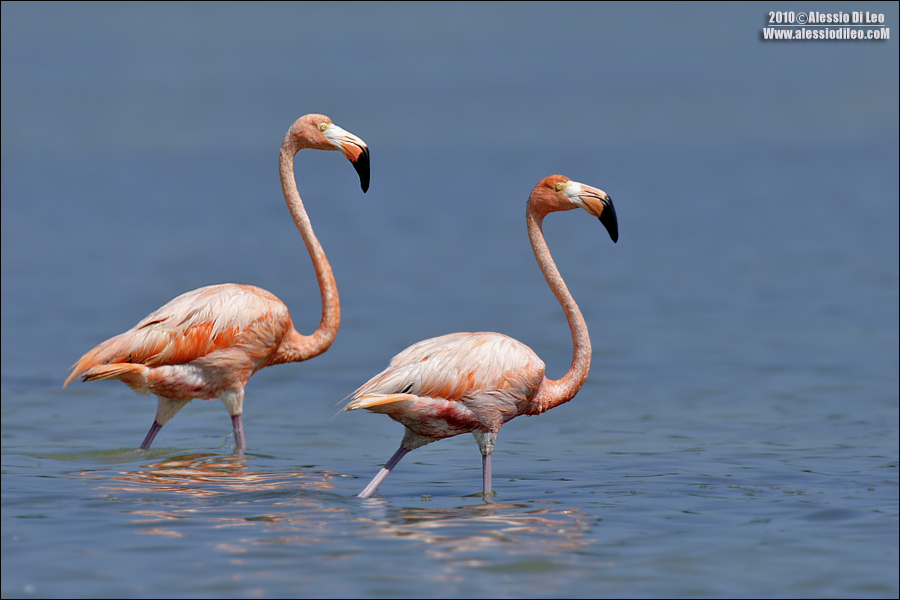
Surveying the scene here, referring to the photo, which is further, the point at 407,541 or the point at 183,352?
the point at 183,352

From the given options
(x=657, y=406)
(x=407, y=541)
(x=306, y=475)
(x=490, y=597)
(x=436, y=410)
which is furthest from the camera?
(x=657, y=406)

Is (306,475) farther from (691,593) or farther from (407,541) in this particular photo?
(691,593)

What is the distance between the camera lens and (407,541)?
6250 mm

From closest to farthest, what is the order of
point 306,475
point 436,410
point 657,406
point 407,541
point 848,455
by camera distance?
point 407,541 → point 436,410 → point 306,475 → point 848,455 → point 657,406

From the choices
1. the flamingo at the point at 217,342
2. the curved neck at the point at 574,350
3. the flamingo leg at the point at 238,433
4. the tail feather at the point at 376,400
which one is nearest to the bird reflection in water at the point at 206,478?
the flamingo leg at the point at 238,433

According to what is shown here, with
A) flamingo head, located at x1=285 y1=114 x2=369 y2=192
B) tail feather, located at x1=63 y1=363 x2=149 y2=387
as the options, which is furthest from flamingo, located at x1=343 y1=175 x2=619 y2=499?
tail feather, located at x1=63 y1=363 x2=149 y2=387

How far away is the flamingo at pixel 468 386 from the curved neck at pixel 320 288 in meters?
1.95

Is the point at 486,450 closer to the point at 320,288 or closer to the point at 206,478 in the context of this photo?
the point at 206,478

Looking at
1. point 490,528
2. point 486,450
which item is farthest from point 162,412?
point 490,528

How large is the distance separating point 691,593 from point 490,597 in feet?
3.25

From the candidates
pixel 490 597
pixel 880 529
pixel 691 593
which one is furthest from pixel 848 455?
pixel 490 597

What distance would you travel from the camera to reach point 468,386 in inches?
281

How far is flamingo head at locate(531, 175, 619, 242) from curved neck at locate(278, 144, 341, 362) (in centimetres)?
213

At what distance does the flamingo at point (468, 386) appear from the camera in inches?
279
